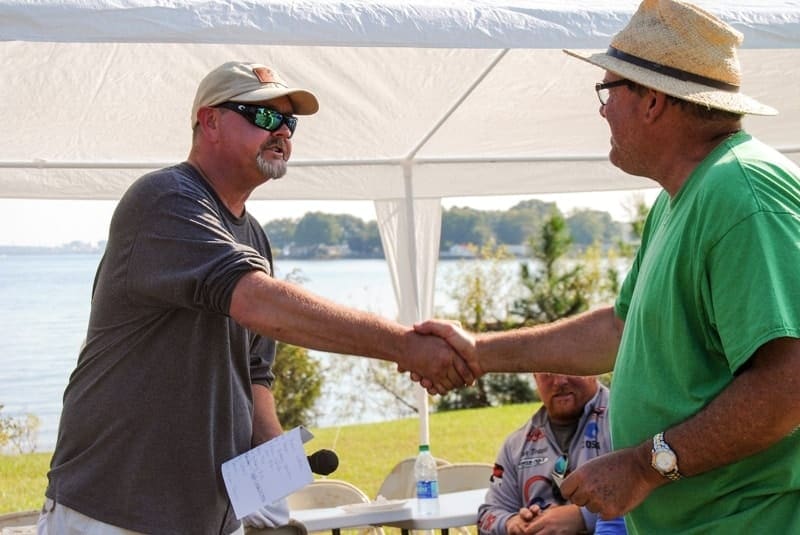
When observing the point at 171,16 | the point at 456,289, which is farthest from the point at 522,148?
the point at 456,289

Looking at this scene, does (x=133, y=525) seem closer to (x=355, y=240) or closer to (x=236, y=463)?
(x=236, y=463)

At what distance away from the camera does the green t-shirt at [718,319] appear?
2209mm

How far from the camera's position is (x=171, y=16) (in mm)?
3496

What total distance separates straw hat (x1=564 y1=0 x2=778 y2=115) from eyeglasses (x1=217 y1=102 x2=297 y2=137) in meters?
1.10

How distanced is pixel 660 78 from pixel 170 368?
1.41m

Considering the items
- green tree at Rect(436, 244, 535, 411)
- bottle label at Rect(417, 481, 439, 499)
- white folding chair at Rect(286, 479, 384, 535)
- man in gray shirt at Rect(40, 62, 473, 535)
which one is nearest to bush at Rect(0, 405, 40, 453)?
white folding chair at Rect(286, 479, 384, 535)

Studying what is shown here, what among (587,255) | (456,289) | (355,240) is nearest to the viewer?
(456,289)

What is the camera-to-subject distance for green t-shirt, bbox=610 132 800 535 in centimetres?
221

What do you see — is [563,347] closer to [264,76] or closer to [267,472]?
[267,472]

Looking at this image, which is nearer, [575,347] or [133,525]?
[133,525]

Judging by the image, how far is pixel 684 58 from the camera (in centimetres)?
251

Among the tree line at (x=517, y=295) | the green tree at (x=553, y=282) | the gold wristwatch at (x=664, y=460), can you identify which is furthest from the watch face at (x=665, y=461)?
the green tree at (x=553, y=282)

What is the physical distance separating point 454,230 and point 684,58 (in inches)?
633

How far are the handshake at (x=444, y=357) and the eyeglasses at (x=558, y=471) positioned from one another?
1927 millimetres
